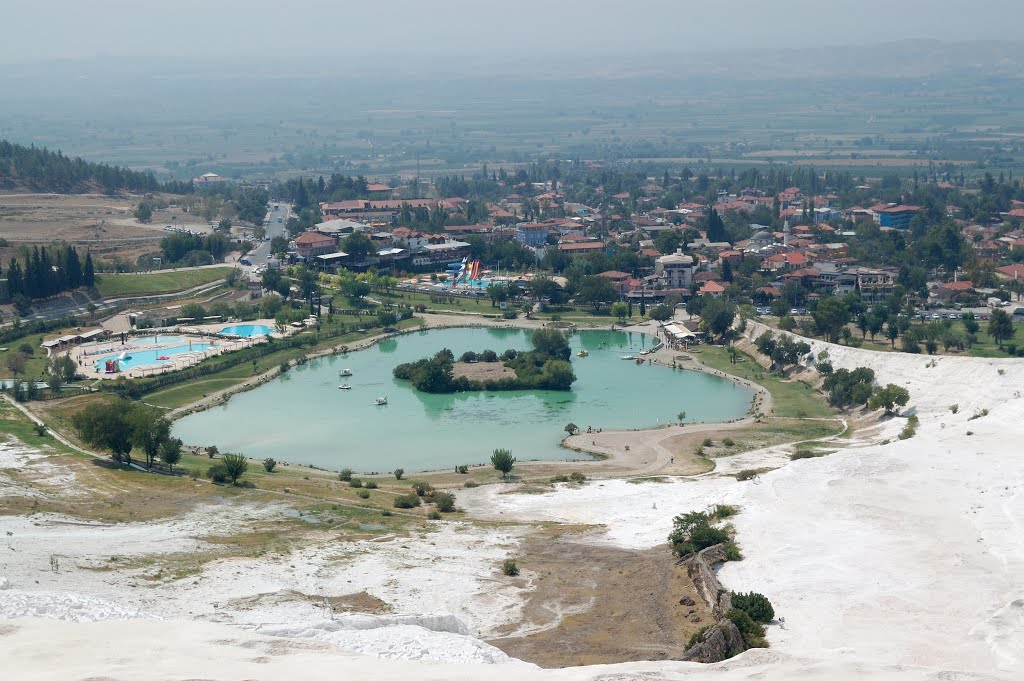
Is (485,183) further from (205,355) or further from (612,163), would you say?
(205,355)

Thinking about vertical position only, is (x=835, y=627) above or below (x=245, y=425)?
above

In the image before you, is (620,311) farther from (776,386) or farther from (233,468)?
(233,468)

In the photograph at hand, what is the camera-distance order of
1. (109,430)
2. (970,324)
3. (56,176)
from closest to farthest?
1. (109,430)
2. (970,324)
3. (56,176)

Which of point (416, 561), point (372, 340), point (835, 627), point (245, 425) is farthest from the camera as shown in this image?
point (372, 340)

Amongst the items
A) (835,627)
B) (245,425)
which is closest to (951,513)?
(835,627)

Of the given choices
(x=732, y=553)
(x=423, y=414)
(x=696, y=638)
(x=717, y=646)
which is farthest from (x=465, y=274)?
(x=717, y=646)

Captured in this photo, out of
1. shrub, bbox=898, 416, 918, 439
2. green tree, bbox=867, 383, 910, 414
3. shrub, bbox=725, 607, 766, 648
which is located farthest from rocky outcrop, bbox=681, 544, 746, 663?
green tree, bbox=867, 383, 910, 414

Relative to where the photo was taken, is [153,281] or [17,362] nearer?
[17,362]
